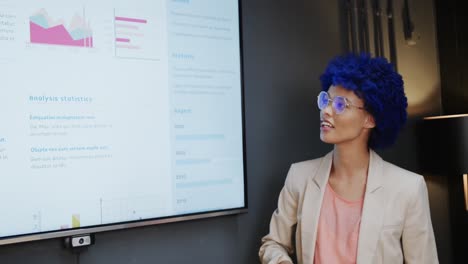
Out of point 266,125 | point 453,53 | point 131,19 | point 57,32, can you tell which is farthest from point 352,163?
point 453,53

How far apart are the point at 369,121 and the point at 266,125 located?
0.54 meters

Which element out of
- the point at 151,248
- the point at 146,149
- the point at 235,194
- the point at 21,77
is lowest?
the point at 151,248

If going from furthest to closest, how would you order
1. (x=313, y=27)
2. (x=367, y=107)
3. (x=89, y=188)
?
1. (x=313, y=27)
2. (x=367, y=107)
3. (x=89, y=188)

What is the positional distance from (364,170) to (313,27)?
90cm

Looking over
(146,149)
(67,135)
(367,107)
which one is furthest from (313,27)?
(67,135)

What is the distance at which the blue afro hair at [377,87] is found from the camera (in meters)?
1.60

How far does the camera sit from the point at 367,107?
1639mm

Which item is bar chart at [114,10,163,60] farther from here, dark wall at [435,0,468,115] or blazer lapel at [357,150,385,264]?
dark wall at [435,0,468,115]

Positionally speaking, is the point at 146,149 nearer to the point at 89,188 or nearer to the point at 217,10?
the point at 89,188

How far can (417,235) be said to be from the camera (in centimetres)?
158

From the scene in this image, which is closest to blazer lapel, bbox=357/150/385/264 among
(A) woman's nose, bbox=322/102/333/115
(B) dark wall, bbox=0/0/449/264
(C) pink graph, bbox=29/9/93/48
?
(A) woman's nose, bbox=322/102/333/115

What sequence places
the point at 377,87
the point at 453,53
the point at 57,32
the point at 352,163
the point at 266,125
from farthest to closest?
the point at 453,53, the point at 266,125, the point at 352,163, the point at 377,87, the point at 57,32

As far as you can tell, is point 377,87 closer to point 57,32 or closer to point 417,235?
point 417,235

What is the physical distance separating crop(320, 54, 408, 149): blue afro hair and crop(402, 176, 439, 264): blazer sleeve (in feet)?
0.94
